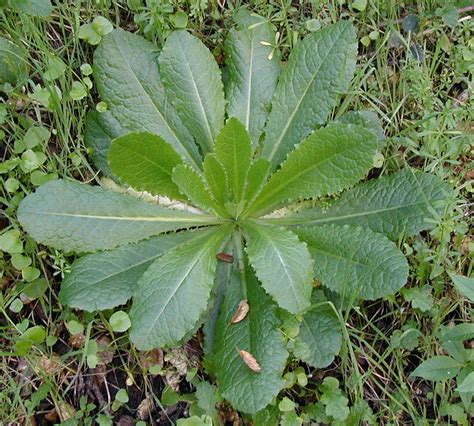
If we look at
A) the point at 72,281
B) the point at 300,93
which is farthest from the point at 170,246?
the point at 300,93

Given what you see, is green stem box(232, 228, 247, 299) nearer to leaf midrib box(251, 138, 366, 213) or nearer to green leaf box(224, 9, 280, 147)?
leaf midrib box(251, 138, 366, 213)

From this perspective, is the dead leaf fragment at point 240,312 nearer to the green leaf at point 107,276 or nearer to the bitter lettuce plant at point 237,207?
the bitter lettuce plant at point 237,207

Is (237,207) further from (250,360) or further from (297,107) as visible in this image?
→ (250,360)

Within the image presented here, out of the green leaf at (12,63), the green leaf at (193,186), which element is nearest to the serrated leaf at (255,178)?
the green leaf at (193,186)

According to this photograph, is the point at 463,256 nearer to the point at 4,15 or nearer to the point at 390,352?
the point at 390,352

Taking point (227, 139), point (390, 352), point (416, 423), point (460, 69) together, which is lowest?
point (416, 423)

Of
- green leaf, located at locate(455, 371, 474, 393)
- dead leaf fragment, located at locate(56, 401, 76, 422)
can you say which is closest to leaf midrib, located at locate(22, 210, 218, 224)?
dead leaf fragment, located at locate(56, 401, 76, 422)
